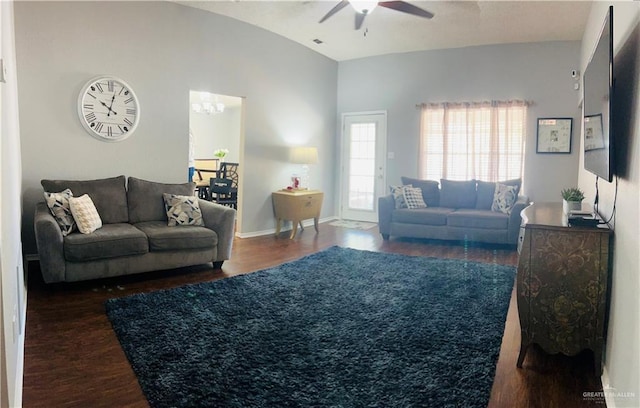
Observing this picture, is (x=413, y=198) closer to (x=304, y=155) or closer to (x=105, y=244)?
(x=304, y=155)

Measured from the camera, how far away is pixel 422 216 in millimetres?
6129

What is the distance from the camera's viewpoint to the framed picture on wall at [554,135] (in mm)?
6238

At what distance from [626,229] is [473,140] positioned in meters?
4.95

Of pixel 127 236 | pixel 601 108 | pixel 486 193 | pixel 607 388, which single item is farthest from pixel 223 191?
pixel 607 388

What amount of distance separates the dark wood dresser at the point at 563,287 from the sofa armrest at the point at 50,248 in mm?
3475

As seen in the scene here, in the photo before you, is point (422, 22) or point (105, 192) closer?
point (105, 192)

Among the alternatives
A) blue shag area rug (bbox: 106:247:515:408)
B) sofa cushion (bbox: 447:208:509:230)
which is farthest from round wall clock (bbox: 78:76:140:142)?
sofa cushion (bbox: 447:208:509:230)

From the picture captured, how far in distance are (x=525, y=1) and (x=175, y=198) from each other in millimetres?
4344

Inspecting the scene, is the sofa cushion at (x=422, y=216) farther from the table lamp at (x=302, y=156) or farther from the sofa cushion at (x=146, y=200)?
the sofa cushion at (x=146, y=200)

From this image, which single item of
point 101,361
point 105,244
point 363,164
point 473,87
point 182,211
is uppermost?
point 473,87

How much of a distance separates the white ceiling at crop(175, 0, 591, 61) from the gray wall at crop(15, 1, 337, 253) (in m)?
0.40

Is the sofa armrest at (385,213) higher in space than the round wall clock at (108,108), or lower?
lower

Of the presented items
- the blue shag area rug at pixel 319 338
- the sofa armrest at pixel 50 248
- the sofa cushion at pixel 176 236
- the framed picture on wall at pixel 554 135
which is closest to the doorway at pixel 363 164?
the framed picture on wall at pixel 554 135

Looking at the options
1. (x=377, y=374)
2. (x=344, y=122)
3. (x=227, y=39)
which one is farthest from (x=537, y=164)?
(x=377, y=374)
